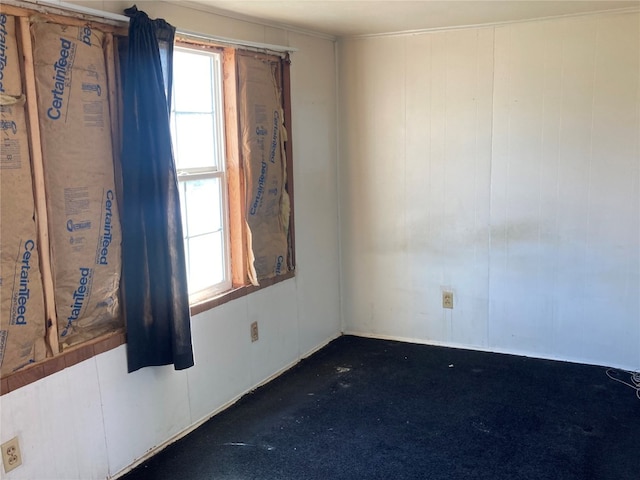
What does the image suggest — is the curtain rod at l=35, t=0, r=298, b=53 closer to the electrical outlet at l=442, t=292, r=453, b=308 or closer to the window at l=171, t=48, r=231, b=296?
the window at l=171, t=48, r=231, b=296

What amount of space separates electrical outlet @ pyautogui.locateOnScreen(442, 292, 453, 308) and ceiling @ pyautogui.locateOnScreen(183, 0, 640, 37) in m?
1.84

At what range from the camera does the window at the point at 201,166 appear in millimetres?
3126

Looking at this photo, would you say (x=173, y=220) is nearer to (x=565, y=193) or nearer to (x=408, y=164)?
(x=408, y=164)

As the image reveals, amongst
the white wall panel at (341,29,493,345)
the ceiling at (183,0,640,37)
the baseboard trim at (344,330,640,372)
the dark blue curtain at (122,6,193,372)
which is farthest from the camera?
the white wall panel at (341,29,493,345)

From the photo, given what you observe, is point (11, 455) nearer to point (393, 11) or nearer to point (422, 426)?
point (422, 426)

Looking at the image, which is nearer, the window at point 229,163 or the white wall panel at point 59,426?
the white wall panel at point 59,426

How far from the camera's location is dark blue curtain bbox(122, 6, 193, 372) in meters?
2.60

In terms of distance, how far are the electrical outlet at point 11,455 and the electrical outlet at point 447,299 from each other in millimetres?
2897

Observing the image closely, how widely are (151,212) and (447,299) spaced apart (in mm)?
2376

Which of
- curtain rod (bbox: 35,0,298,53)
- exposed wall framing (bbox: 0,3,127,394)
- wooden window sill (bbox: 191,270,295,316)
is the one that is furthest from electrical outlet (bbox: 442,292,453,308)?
exposed wall framing (bbox: 0,3,127,394)

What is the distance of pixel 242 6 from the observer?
3.10 m

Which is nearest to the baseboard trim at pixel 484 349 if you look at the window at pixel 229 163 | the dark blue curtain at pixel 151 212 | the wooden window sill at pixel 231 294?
the wooden window sill at pixel 231 294

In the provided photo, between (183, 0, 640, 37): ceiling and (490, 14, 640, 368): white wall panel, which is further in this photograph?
(490, 14, 640, 368): white wall panel

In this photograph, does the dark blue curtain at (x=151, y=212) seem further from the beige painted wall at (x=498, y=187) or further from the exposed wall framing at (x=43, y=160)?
the beige painted wall at (x=498, y=187)
